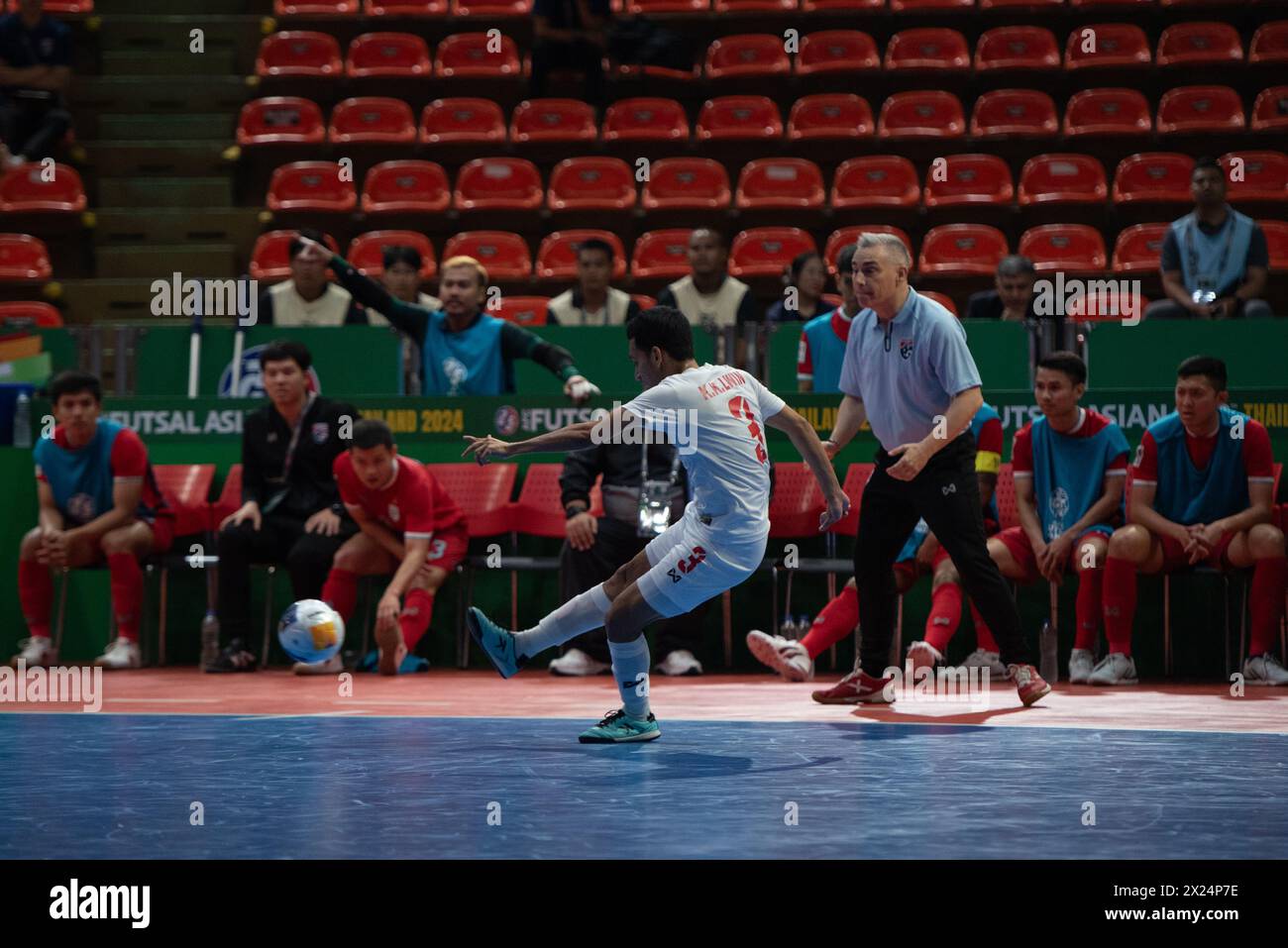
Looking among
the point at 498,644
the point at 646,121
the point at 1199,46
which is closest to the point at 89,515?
the point at 498,644

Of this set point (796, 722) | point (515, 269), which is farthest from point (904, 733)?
point (515, 269)

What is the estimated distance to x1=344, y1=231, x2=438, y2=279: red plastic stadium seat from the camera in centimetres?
1372

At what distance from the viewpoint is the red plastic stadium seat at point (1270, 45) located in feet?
49.4

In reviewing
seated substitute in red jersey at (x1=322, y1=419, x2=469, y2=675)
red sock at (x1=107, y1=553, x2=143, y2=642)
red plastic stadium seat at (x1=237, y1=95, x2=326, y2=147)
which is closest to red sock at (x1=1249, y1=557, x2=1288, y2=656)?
seated substitute in red jersey at (x1=322, y1=419, x2=469, y2=675)

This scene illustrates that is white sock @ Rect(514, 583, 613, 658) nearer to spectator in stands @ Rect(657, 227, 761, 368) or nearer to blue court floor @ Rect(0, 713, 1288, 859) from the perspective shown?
blue court floor @ Rect(0, 713, 1288, 859)

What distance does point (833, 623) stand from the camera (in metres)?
8.52

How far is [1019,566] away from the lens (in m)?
8.99

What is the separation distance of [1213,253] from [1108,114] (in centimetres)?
350

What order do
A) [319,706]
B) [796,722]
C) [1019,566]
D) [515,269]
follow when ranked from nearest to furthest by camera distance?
[796,722], [319,706], [1019,566], [515,269]

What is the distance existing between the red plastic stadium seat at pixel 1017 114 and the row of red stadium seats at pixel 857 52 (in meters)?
0.42

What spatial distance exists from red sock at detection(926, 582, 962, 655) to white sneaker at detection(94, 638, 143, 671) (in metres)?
4.56

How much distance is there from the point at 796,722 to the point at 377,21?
1145cm

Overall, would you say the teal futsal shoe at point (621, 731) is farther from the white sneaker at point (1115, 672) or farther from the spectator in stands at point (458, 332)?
the spectator in stands at point (458, 332)
